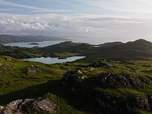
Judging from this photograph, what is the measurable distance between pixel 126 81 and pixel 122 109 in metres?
10.5

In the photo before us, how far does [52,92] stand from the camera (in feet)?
218

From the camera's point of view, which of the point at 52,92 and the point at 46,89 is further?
the point at 46,89

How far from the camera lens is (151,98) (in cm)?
6562

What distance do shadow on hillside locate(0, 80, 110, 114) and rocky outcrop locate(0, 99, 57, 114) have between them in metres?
5.67

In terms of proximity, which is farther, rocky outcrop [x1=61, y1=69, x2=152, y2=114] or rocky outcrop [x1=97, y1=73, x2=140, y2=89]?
rocky outcrop [x1=97, y1=73, x2=140, y2=89]

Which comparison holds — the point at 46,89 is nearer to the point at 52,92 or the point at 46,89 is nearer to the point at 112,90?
the point at 52,92

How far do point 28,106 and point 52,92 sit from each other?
407 inches

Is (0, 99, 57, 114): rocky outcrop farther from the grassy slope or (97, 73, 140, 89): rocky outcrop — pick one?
(97, 73, 140, 89): rocky outcrop

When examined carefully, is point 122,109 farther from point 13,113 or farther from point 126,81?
point 13,113

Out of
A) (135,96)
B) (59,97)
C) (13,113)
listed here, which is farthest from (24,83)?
(135,96)

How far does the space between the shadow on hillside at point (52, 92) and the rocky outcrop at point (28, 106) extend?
5.67 metres

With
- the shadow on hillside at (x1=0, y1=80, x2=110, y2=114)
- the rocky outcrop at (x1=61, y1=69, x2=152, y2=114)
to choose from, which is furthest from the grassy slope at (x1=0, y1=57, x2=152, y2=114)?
the rocky outcrop at (x1=61, y1=69, x2=152, y2=114)

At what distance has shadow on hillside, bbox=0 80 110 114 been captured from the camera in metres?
62.4

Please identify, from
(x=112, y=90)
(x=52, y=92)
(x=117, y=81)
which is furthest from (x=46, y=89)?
(x=117, y=81)
